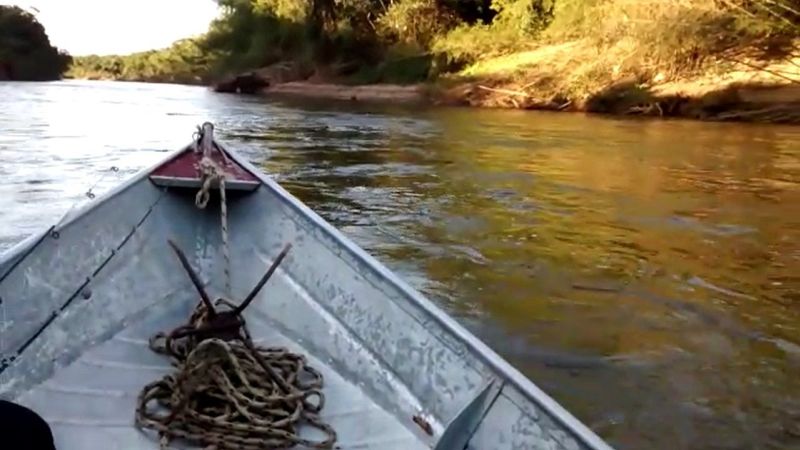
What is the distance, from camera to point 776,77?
17.0 metres

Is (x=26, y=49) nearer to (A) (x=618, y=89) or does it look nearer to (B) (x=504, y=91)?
(B) (x=504, y=91)

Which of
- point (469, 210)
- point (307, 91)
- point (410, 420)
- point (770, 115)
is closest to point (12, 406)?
point (410, 420)

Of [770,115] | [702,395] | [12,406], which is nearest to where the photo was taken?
[12,406]

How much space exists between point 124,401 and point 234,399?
14.1 inches

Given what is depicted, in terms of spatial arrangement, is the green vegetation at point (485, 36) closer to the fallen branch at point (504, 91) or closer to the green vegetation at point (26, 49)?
the fallen branch at point (504, 91)

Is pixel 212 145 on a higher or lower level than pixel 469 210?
higher

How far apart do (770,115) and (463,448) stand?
15473mm

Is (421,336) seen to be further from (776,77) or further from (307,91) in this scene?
(307,91)

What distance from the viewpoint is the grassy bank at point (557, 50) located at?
17266mm

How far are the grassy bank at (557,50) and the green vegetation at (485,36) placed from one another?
0.03 meters

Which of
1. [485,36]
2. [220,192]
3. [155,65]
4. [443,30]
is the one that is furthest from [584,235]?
[155,65]

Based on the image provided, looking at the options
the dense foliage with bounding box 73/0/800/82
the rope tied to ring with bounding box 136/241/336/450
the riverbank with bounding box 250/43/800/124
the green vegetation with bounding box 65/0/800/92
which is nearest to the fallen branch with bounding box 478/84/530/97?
the riverbank with bounding box 250/43/800/124

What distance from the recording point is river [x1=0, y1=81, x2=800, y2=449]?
348 centimetres

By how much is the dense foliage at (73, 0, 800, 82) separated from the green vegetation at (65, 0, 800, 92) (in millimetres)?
27
